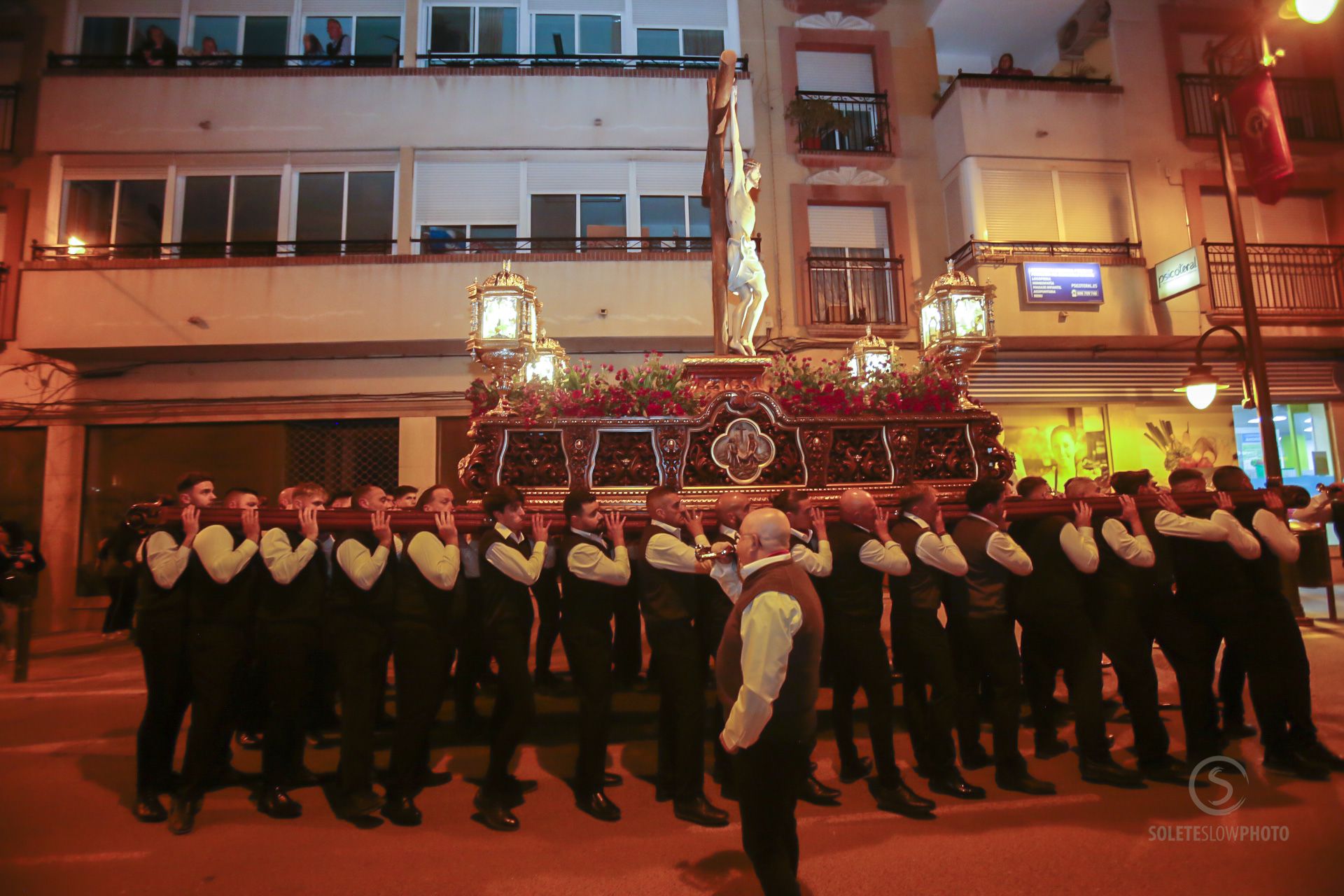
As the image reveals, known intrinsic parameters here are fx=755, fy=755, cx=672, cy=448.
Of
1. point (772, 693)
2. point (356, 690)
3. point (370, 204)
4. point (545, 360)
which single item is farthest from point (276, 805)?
point (370, 204)

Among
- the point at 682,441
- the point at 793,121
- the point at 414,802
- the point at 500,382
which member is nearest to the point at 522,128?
the point at 793,121

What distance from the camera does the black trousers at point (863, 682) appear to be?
14.1 feet

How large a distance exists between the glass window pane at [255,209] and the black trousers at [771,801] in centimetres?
1276

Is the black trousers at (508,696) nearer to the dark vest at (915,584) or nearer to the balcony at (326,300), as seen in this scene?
the dark vest at (915,584)

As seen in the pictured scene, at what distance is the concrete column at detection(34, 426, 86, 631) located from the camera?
1220 centimetres

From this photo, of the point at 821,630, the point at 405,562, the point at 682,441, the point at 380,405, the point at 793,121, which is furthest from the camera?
the point at 793,121

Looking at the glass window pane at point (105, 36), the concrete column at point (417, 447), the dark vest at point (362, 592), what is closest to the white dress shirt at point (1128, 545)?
the dark vest at point (362, 592)

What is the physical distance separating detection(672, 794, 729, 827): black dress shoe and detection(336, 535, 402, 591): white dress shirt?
6.93 feet

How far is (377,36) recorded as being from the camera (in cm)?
1334

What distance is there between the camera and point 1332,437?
14.8 metres

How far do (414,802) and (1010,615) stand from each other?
12.7 feet

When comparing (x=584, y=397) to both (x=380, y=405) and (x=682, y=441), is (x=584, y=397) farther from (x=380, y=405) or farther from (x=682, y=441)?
(x=380, y=405)

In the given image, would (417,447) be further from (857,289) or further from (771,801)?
(771,801)

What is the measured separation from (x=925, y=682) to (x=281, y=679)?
380cm
